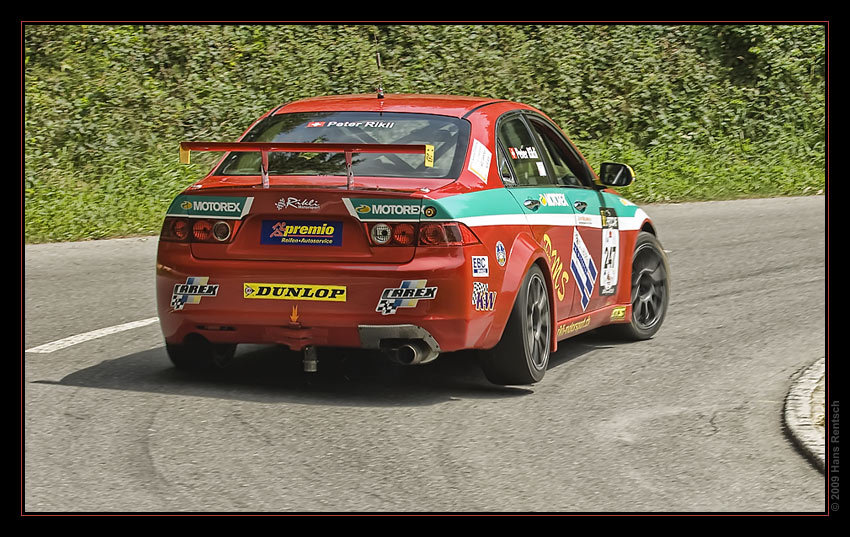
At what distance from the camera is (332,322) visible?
6.83 m

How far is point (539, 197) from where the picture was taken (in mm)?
7785

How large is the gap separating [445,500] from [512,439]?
3.62 feet

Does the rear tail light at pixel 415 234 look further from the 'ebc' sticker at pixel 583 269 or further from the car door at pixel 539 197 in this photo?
the 'ebc' sticker at pixel 583 269

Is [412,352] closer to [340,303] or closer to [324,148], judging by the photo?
[340,303]

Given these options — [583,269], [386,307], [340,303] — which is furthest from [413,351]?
[583,269]

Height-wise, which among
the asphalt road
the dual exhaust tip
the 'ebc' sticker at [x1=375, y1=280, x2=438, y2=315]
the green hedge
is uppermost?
the green hedge

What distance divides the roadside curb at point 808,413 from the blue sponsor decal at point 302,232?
2.43 meters

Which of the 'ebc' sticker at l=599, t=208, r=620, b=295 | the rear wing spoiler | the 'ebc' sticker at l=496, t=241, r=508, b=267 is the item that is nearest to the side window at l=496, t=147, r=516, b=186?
the 'ebc' sticker at l=496, t=241, r=508, b=267

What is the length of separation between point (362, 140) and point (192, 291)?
1.27 m

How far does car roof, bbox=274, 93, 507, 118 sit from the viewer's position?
303 inches

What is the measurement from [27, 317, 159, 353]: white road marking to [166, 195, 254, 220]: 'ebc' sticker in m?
1.83

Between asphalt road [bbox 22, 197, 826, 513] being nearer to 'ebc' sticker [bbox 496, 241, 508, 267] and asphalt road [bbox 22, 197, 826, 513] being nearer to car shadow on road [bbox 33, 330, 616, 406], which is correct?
car shadow on road [bbox 33, 330, 616, 406]
